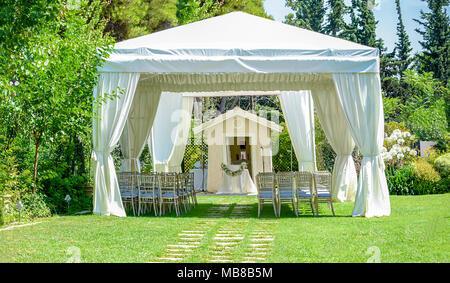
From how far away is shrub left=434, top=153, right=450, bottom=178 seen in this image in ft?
45.3

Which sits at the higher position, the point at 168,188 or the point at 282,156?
the point at 282,156

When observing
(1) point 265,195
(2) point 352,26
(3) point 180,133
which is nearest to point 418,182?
(1) point 265,195

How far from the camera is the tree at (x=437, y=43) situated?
31.3m

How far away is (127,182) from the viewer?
32.6 feet

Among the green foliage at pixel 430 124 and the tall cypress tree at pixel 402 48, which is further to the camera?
the tall cypress tree at pixel 402 48

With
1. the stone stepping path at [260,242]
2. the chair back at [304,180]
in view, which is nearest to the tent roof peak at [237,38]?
the chair back at [304,180]

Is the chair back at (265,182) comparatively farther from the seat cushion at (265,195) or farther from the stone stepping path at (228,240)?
the stone stepping path at (228,240)

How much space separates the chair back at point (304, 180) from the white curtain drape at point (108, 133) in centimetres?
347

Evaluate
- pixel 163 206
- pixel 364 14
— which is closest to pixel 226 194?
pixel 163 206

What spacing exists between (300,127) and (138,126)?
15.1ft

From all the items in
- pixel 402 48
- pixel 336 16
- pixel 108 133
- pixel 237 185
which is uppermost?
pixel 336 16

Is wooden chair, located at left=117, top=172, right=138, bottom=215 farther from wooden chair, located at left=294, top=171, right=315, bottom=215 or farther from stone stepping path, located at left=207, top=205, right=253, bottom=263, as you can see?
wooden chair, located at left=294, top=171, right=315, bottom=215

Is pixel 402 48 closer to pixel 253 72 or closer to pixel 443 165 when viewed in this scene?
pixel 443 165
